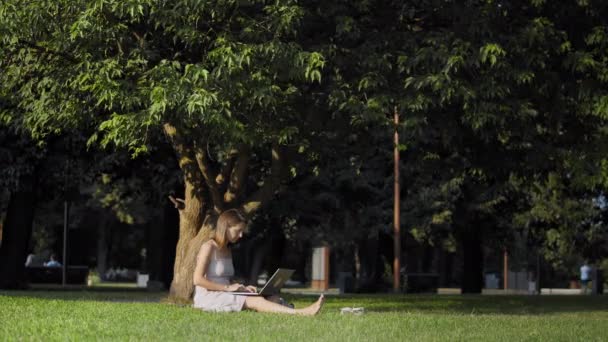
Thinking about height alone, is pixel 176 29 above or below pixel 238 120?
above

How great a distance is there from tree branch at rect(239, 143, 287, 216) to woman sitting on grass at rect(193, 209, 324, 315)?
6353 mm

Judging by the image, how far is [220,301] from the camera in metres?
14.5

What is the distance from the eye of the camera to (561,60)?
19734mm

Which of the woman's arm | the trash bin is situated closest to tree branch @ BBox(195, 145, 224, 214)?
the woman's arm

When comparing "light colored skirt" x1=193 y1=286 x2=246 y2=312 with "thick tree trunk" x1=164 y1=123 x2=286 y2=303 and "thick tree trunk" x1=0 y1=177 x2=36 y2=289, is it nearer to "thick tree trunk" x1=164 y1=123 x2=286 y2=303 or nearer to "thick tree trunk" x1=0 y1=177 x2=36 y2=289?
"thick tree trunk" x1=164 y1=123 x2=286 y2=303

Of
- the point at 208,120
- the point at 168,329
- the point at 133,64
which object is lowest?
the point at 168,329

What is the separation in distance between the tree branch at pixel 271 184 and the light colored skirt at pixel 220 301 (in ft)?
22.3

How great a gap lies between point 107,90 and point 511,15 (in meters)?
6.85

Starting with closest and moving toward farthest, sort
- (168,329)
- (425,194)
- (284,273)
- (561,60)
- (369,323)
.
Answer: (168,329) < (369,323) < (284,273) < (561,60) < (425,194)

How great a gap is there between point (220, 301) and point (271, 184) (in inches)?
291

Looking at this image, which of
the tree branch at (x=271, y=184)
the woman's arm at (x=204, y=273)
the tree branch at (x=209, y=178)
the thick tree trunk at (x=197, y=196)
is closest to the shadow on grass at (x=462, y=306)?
the tree branch at (x=271, y=184)

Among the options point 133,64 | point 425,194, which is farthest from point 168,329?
point 425,194

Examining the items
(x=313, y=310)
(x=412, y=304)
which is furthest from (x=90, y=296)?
(x=313, y=310)

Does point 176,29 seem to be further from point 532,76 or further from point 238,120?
point 532,76
